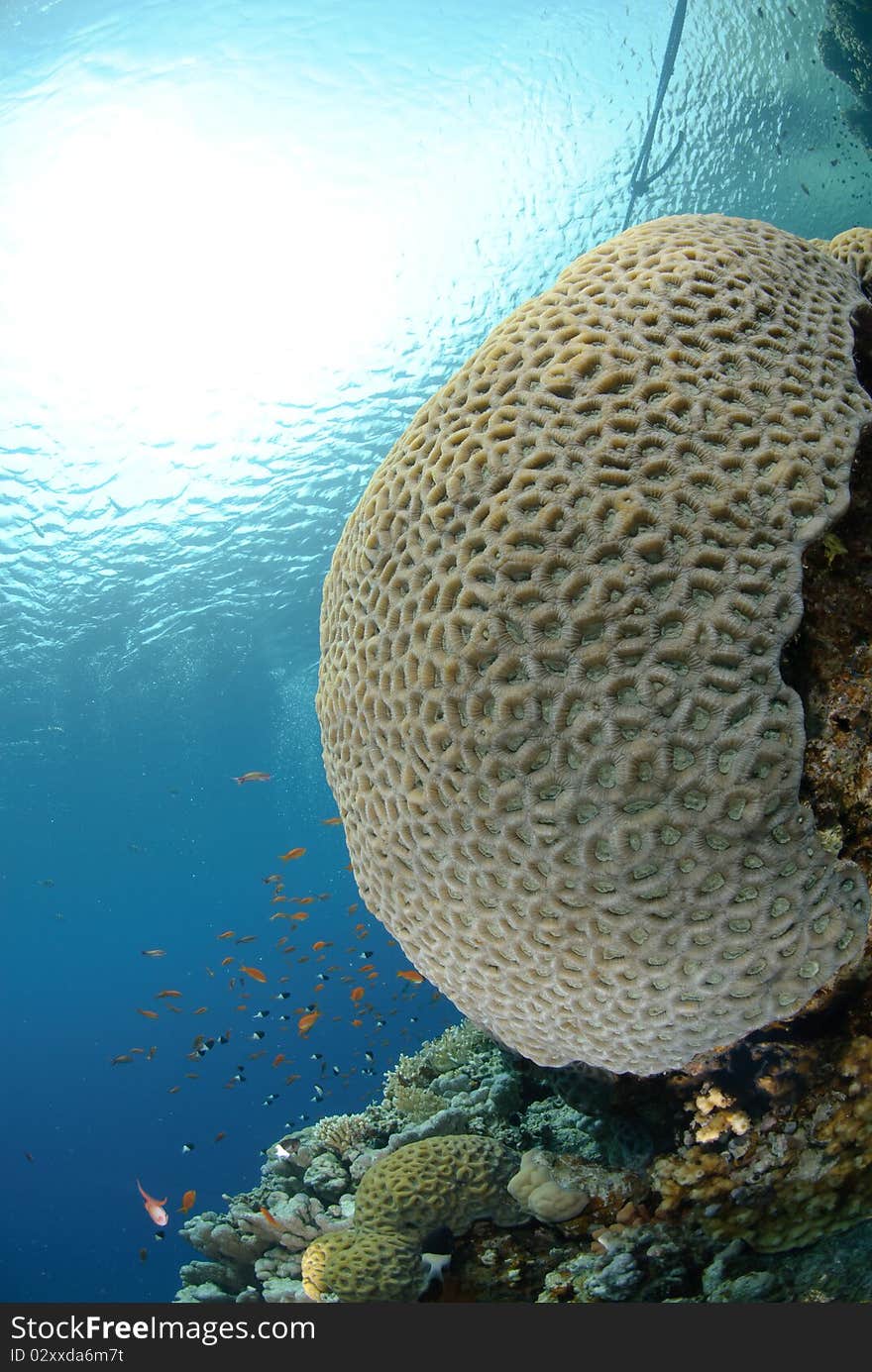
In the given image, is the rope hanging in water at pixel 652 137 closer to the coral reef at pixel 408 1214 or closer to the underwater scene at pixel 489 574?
the underwater scene at pixel 489 574

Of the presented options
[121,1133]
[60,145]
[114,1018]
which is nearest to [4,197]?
[60,145]

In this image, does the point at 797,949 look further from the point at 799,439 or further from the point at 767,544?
the point at 799,439

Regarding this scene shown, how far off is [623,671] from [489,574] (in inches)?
21.4

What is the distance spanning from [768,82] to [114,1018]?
47.2 meters

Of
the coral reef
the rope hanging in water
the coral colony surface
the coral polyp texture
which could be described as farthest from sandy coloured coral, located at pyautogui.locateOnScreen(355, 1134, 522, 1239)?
the rope hanging in water

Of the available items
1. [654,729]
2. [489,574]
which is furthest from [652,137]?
[654,729]

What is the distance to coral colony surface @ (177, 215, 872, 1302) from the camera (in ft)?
7.57

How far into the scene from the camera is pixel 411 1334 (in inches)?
116

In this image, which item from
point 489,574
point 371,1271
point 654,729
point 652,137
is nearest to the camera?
point 654,729

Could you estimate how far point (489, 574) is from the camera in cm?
250

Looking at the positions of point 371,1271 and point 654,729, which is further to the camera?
point 371,1271

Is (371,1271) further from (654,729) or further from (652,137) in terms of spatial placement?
(652,137)

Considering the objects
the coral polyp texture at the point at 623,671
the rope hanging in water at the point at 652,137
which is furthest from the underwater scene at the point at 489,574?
the rope hanging in water at the point at 652,137

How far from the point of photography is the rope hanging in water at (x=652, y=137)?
14516 millimetres
